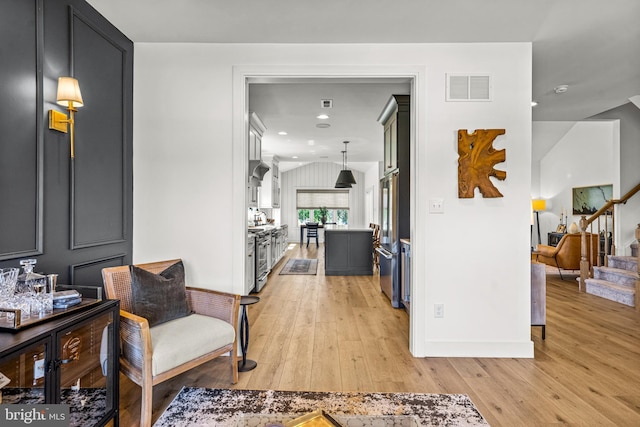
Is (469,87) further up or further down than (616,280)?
further up

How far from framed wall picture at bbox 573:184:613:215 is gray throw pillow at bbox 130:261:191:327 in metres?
7.89

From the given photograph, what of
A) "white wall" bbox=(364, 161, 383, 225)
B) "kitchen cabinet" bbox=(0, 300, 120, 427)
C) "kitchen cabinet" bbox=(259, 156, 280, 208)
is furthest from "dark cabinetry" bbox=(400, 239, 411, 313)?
"white wall" bbox=(364, 161, 383, 225)

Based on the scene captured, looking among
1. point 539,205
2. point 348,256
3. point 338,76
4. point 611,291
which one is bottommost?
point 611,291

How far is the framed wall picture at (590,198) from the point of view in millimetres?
6824

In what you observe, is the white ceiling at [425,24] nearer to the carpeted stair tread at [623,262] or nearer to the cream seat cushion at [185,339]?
the cream seat cushion at [185,339]

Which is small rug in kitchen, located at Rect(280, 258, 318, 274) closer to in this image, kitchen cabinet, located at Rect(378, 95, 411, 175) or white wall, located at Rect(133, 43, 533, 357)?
kitchen cabinet, located at Rect(378, 95, 411, 175)

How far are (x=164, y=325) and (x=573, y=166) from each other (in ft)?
28.8

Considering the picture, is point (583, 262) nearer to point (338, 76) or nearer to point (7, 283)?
point (338, 76)

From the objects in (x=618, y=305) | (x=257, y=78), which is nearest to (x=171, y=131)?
(x=257, y=78)

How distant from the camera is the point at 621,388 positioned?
2.41m

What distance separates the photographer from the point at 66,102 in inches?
80.4

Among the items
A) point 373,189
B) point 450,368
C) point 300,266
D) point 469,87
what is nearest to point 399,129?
point 469,87

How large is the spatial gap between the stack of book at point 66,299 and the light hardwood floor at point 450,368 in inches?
31.5

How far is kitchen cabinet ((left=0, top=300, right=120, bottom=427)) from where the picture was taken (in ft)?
4.47
